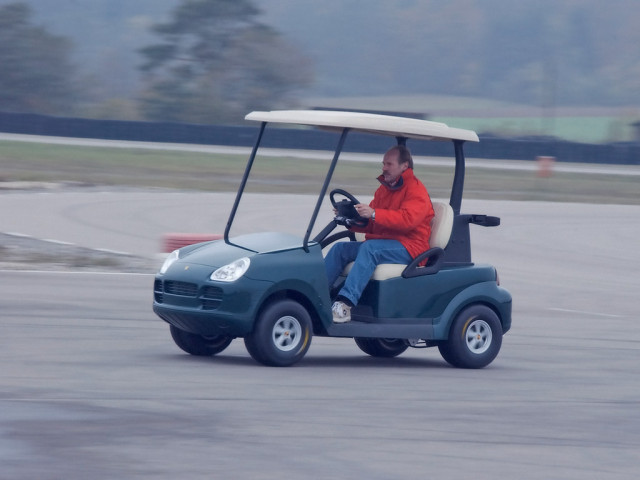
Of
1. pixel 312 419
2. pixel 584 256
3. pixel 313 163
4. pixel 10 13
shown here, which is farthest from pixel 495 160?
pixel 312 419

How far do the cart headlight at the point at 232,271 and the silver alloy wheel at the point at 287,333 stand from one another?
1.39 feet

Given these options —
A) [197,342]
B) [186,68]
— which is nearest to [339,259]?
[197,342]

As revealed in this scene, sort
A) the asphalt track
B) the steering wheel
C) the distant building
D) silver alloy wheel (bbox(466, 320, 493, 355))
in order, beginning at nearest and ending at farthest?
the asphalt track
the steering wheel
silver alloy wheel (bbox(466, 320, 493, 355))
the distant building

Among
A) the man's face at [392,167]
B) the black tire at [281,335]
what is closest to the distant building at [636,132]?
the man's face at [392,167]

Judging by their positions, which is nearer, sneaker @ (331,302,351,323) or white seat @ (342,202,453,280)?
sneaker @ (331,302,351,323)

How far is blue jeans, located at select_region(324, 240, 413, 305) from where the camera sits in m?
8.06

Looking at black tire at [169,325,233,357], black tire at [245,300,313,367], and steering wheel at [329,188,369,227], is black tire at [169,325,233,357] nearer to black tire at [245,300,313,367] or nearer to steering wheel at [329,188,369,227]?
black tire at [245,300,313,367]

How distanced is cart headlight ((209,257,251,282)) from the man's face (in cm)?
123

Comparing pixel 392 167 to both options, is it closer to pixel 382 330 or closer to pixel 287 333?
pixel 382 330

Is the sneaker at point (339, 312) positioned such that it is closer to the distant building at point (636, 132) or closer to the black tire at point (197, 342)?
the black tire at point (197, 342)

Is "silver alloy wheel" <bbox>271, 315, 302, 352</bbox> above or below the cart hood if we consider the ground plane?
below

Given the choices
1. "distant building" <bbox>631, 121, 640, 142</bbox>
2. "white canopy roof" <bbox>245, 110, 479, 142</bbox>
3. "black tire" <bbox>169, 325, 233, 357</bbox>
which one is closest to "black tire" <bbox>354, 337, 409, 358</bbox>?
"black tire" <bbox>169, 325, 233, 357</bbox>

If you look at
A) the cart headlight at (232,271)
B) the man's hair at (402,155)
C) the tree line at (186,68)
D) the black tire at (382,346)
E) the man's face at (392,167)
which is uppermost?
the tree line at (186,68)

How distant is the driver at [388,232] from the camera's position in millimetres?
8055
